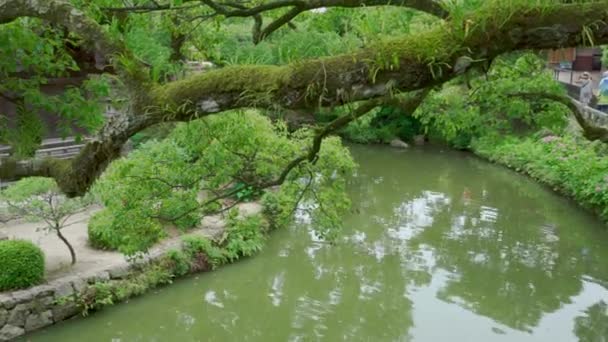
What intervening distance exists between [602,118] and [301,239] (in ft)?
23.7

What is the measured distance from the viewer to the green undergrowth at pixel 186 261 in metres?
8.20

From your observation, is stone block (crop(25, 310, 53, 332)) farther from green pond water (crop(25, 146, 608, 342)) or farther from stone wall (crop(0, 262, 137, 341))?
green pond water (crop(25, 146, 608, 342))

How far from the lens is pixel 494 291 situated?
930 centimetres

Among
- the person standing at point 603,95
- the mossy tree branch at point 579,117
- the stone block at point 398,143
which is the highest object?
the mossy tree branch at point 579,117

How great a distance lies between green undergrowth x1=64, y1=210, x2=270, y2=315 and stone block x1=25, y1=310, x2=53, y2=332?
24 cm

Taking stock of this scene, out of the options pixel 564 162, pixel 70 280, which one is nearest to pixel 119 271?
pixel 70 280

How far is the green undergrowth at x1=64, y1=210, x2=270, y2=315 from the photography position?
820 centimetres

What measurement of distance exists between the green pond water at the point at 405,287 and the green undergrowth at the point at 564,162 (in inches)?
18.4

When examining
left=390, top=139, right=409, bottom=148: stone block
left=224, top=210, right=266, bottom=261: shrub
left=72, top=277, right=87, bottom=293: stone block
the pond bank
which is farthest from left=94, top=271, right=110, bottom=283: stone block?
left=390, top=139, right=409, bottom=148: stone block

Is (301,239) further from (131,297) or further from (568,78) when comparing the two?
(568,78)

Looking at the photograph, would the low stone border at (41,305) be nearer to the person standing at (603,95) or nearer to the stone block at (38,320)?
the stone block at (38,320)

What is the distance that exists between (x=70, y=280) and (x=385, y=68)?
681cm

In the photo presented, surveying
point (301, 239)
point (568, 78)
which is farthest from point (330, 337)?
point (568, 78)

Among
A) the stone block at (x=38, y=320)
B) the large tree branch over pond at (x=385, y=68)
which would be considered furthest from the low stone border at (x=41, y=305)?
the large tree branch over pond at (x=385, y=68)
